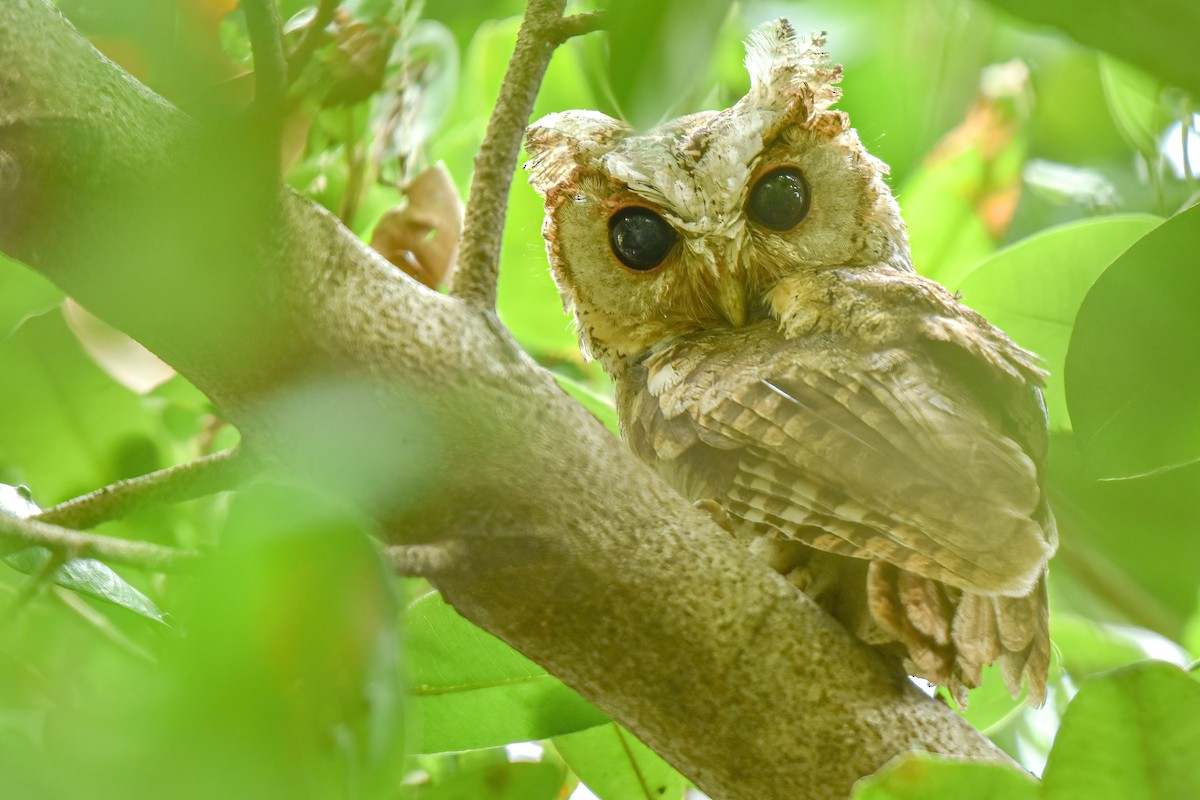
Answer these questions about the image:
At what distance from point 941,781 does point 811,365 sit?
829 millimetres

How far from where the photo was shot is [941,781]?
743 mm

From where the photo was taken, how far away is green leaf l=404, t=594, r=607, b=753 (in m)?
1.26

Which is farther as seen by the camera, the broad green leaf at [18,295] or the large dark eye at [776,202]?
the large dark eye at [776,202]

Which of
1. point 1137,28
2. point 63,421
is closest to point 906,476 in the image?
point 1137,28

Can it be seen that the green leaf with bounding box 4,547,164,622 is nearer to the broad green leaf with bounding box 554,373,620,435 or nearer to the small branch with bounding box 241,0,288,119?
the small branch with bounding box 241,0,288,119

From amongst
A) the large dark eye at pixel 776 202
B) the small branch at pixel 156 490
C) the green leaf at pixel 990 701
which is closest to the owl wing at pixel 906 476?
the green leaf at pixel 990 701

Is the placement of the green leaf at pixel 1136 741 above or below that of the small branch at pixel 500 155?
below

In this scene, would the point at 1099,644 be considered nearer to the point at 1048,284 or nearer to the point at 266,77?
the point at 1048,284

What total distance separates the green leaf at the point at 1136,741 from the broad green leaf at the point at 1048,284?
2.77 feet

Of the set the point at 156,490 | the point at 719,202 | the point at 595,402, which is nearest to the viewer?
the point at 156,490

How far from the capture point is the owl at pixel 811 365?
126cm

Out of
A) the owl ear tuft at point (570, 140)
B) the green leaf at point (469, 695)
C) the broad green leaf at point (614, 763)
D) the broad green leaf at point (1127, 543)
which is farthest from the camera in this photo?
the owl ear tuft at point (570, 140)

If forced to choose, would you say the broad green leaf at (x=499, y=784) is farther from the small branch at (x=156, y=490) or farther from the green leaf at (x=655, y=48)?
the green leaf at (x=655, y=48)

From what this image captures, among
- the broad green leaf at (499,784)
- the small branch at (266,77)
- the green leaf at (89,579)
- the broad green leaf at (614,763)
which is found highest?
the small branch at (266,77)
